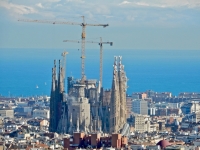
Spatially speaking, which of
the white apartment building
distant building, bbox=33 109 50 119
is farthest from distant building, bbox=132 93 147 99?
the white apartment building

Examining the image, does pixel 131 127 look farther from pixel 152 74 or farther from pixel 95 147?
pixel 152 74

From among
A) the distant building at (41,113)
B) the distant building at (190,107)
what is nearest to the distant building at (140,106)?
the distant building at (190,107)

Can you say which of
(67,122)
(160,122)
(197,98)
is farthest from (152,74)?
(67,122)

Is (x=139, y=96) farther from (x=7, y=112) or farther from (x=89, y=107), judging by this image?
(x=89, y=107)

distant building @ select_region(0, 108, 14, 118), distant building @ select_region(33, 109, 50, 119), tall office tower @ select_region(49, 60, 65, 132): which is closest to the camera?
tall office tower @ select_region(49, 60, 65, 132)

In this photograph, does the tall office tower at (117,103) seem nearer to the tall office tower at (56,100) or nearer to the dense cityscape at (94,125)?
the dense cityscape at (94,125)

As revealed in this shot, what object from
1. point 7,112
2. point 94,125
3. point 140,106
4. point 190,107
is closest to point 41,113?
point 7,112

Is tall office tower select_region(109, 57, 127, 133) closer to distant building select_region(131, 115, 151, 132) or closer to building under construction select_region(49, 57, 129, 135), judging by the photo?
building under construction select_region(49, 57, 129, 135)
